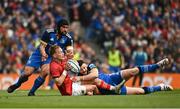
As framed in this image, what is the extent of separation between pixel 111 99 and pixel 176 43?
15028 millimetres

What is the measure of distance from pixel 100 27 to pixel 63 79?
14463 millimetres

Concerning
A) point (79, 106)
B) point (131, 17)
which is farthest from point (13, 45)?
point (79, 106)

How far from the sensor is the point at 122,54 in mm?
29609

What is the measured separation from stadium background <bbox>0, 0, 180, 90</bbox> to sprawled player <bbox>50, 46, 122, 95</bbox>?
399 inches

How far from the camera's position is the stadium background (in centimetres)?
2838

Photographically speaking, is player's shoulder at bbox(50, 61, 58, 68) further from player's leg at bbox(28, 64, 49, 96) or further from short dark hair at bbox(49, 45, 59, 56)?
player's leg at bbox(28, 64, 49, 96)

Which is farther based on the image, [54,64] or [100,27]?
[100,27]

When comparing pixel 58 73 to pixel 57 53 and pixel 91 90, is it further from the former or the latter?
pixel 91 90

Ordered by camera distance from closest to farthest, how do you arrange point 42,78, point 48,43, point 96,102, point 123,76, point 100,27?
point 96,102, point 123,76, point 42,78, point 48,43, point 100,27

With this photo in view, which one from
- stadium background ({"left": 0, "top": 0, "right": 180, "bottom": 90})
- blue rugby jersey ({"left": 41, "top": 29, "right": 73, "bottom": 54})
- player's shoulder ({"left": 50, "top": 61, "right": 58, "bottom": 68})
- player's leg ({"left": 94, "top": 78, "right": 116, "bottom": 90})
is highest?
stadium background ({"left": 0, "top": 0, "right": 180, "bottom": 90})

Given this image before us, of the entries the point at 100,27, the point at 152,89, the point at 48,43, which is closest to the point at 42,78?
the point at 48,43

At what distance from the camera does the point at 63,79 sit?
16.5 m

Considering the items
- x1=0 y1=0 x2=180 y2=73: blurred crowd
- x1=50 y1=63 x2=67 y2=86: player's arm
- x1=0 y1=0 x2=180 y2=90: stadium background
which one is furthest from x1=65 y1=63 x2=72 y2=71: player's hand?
x1=0 y1=0 x2=180 y2=73: blurred crowd

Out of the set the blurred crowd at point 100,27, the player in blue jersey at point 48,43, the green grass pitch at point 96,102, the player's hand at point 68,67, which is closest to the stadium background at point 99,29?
the blurred crowd at point 100,27
